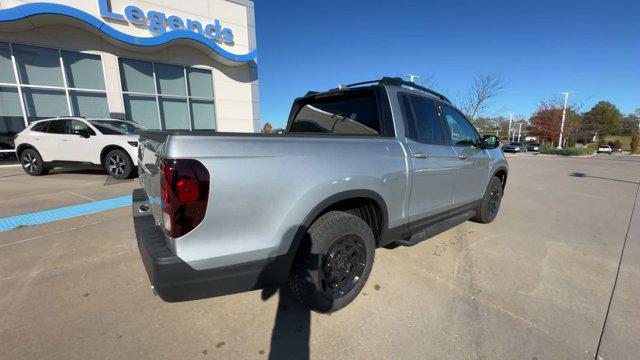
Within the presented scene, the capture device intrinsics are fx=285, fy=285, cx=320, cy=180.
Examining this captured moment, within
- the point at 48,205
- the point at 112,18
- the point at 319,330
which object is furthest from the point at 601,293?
the point at 112,18

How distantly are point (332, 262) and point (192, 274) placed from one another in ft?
3.45

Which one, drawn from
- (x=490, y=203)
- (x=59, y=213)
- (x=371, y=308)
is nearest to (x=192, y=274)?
(x=371, y=308)

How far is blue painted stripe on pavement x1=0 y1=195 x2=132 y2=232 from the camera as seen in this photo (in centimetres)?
416

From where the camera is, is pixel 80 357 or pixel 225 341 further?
pixel 225 341

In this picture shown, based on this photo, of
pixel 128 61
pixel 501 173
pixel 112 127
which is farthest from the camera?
pixel 128 61

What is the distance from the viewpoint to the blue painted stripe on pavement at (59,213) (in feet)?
13.6

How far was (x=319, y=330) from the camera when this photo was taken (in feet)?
6.94

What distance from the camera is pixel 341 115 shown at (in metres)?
3.04

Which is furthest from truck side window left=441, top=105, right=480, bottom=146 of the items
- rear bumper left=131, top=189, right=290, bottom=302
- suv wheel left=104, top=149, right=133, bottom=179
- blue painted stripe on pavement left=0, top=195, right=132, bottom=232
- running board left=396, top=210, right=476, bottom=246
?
suv wheel left=104, top=149, right=133, bottom=179

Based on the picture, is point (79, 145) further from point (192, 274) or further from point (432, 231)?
point (432, 231)

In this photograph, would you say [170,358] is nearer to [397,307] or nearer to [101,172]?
[397,307]

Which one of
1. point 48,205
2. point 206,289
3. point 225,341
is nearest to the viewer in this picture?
point 206,289

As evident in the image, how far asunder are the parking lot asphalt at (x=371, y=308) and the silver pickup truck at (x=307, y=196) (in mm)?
369

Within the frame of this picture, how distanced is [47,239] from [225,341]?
323 cm
